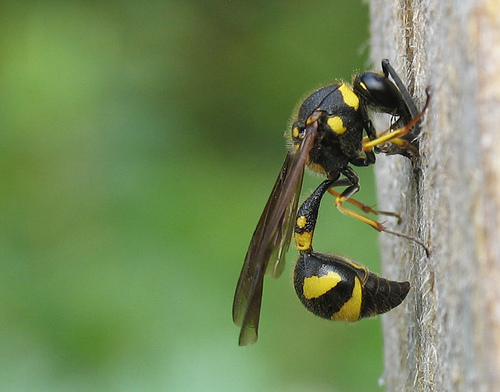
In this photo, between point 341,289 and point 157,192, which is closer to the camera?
point 341,289

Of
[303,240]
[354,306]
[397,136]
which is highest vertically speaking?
[397,136]

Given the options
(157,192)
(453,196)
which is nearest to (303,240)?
(453,196)

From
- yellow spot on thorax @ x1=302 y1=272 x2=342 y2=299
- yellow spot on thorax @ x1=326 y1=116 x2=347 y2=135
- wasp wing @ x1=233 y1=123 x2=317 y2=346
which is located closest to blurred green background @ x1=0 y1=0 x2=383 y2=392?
wasp wing @ x1=233 y1=123 x2=317 y2=346

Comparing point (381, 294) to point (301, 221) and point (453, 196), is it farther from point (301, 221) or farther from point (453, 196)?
point (453, 196)

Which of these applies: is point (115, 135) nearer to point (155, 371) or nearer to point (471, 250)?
point (155, 371)

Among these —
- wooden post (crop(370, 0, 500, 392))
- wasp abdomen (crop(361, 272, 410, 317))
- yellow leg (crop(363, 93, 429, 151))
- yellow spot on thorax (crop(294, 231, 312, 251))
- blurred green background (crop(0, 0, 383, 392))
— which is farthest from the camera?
blurred green background (crop(0, 0, 383, 392))

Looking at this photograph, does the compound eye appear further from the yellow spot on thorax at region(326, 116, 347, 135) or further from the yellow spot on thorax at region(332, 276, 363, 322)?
the yellow spot on thorax at region(332, 276, 363, 322)
